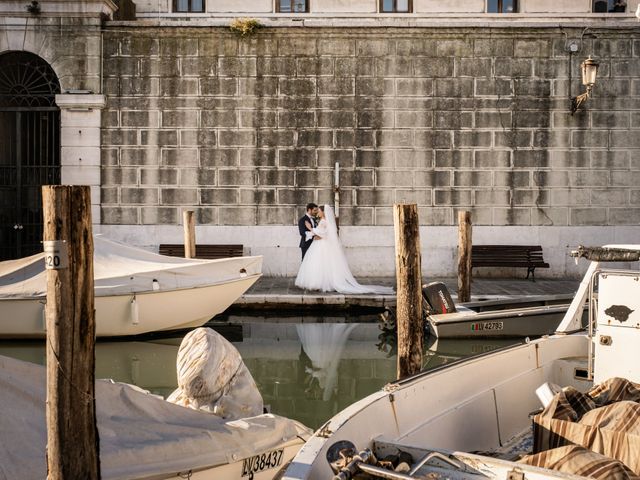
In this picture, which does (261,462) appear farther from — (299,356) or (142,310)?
(142,310)

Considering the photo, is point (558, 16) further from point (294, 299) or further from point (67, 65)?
point (67, 65)

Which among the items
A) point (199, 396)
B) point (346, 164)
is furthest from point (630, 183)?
point (199, 396)

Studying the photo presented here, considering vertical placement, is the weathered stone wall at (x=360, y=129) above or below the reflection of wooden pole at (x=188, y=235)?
above

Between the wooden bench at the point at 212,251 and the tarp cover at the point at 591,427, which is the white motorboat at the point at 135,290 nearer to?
the wooden bench at the point at 212,251

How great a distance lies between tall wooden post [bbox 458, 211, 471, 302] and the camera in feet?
38.1

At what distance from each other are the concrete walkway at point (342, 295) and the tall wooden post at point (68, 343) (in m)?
8.10

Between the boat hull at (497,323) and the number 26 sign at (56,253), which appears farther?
the boat hull at (497,323)

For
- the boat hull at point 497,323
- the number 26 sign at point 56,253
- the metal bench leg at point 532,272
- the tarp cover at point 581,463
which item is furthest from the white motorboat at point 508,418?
the metal bench leg at point 532,272

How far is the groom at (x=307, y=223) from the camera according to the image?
13719mm

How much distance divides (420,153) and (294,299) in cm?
422

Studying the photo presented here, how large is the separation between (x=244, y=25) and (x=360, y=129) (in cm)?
291

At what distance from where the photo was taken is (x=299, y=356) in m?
10.1

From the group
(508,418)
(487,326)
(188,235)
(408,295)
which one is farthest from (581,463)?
(188,235)

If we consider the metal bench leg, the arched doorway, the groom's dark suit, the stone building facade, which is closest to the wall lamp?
the stone building facade
